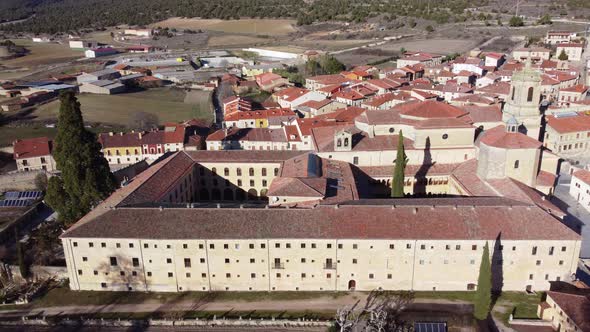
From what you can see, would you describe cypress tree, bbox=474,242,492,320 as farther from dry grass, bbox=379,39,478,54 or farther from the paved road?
dry grass, bbox=379,39,478,54

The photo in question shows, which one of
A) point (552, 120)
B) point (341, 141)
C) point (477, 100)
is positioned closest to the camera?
point (341, 141)

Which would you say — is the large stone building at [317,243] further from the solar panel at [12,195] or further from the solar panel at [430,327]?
the solar panel at [12,195]

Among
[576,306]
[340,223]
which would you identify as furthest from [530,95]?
[340,223]

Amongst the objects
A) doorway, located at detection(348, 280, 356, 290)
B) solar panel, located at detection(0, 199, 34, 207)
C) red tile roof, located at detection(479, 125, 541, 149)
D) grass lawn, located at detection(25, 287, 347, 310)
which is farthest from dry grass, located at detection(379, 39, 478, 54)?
grass lawn, located at detection(25, 287, 347, 310)

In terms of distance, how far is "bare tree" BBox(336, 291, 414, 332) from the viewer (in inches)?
1430

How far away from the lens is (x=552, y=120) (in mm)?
71438

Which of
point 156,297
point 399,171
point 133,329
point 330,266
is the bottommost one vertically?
point 133,329

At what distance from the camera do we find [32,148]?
251 feet

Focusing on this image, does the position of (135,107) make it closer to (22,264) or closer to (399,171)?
(22,264)

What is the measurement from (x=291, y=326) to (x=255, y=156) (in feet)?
84.6

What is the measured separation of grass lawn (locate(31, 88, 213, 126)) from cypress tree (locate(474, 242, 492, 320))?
7490 centimetres

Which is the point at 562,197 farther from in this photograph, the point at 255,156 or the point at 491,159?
the point at 255,156

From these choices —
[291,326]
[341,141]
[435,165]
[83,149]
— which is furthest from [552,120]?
[83,149]

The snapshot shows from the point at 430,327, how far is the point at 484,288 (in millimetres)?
5003
